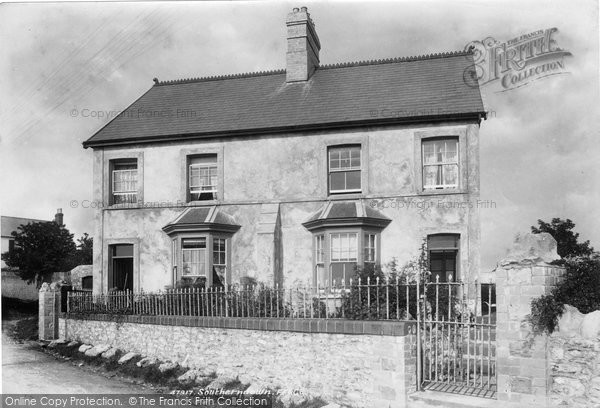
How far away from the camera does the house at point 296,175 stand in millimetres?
16641

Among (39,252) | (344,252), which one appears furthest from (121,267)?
(39,252)

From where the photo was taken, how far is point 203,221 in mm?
17656

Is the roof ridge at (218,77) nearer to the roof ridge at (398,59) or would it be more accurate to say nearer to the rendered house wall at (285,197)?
the roof ridge at (398,59)

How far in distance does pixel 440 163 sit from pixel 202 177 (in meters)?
7.61

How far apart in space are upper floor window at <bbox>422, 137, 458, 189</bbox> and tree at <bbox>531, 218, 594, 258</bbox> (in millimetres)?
19226

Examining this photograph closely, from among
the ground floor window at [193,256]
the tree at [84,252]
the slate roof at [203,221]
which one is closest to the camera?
the slate roof at [203,221]

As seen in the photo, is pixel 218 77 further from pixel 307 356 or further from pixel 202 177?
pixel 307 356

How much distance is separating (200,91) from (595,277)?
15.3m

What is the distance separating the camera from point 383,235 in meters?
17.0

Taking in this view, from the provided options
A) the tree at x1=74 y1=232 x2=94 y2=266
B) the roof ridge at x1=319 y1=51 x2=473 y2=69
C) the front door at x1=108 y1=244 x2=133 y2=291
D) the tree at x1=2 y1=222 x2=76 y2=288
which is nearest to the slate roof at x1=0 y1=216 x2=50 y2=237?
the tree at x1=74 y1=232 x2=94 y2=266

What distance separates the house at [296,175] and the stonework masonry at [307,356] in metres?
3.45

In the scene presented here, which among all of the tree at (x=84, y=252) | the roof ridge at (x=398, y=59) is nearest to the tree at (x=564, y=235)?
the roof ridge at (x=398, y=59)

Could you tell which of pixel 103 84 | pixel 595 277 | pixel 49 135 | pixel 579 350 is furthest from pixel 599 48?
pixel 49 135

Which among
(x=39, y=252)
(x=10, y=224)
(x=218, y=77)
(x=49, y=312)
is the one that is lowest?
A: (x=49, y=312)
